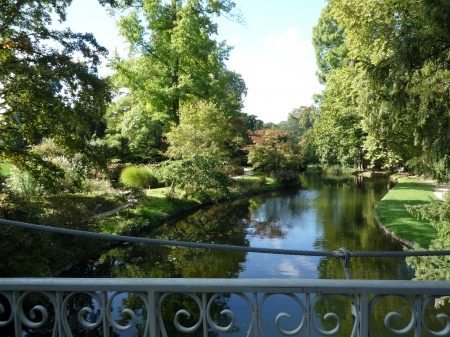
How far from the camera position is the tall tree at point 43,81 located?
24.0 feet

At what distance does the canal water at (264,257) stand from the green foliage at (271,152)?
9451mm

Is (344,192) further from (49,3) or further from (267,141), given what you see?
(49,3)

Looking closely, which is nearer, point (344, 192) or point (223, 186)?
point (223, 186)

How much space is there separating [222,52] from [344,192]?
12078mm

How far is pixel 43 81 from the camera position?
23.9ft

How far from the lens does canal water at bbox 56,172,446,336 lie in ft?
22.3

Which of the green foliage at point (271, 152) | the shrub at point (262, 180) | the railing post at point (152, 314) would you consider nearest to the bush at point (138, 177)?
the shrub at point (262, 180)

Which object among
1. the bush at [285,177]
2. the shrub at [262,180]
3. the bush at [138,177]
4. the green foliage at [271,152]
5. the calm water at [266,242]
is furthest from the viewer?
the green foliage at [271,152]

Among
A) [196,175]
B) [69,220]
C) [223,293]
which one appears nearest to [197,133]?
[196,175]

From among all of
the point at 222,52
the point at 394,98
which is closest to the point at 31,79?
the point at 394,98

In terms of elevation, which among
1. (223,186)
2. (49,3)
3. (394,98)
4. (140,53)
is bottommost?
(223,186)

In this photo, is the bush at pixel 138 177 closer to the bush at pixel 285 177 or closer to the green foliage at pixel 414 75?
the bush at pixel 285 177

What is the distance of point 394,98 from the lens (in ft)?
24.3

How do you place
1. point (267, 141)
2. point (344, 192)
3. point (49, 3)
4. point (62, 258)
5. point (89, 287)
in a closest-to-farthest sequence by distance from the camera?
point (89, 287)
point (49, 3)
point (62, 258)
point (344, 192)
point (267, 141)
